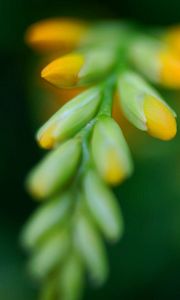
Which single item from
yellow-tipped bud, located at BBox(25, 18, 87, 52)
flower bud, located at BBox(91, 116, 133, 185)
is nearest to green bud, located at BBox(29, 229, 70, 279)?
flower bud, located at BBox(91, 116, 133, 185)

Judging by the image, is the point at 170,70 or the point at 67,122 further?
the point at 170,70

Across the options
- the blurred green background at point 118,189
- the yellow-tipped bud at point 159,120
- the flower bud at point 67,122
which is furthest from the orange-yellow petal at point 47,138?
the blurred green background at point 118,189

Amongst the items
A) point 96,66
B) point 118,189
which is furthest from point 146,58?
point 118,189

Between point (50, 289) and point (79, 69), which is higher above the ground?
point (79, 69)

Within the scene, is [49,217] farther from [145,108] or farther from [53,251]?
[145,108]

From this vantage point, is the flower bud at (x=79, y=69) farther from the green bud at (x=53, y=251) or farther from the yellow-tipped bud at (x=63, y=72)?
the green bud at (x=53, y=251)

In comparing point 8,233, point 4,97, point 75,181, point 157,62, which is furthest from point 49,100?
point 75,181

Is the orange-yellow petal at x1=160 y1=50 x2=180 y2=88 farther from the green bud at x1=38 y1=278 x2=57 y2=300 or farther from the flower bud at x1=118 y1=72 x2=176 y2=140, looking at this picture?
the green bud at x1=38 y1=278 x2=57 y2=300

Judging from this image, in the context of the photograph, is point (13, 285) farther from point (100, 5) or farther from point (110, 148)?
point (110, 148)
